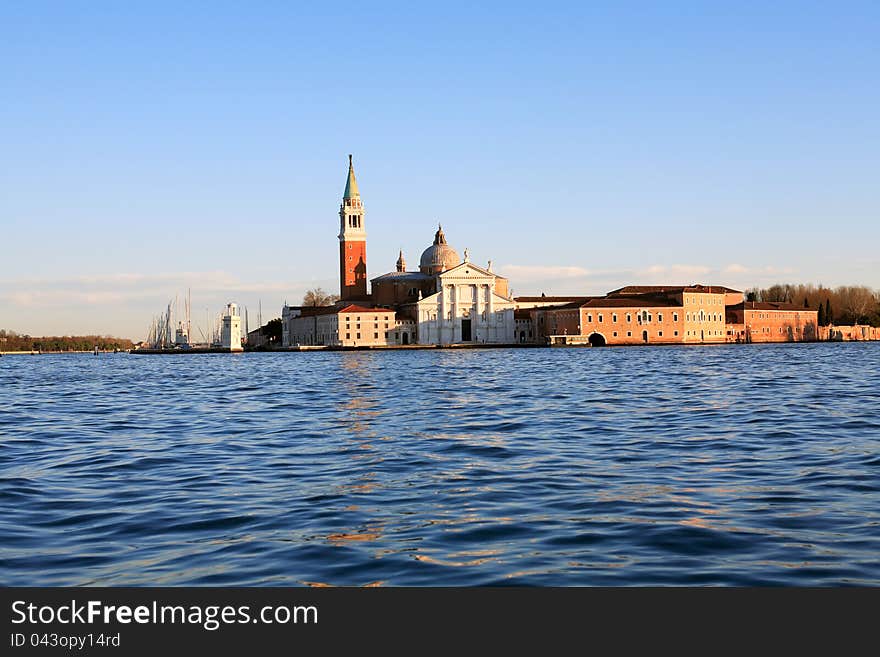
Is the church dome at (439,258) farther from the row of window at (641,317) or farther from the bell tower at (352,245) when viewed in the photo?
the row of window at (641,317)

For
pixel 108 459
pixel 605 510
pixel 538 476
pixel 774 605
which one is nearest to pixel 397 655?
pixel 774 605

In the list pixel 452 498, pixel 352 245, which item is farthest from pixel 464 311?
pixel 452 498

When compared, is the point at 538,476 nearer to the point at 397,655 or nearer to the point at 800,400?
the point at 397,655

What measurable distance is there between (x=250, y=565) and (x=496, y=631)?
1861 millimetres

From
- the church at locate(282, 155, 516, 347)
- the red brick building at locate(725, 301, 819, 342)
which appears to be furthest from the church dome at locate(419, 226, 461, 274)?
the red brick building at locate(725, 301, 819, 342)

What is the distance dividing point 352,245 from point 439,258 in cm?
841

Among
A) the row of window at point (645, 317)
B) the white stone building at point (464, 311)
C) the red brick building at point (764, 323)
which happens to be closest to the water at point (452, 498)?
the row of window at point (645, 317)

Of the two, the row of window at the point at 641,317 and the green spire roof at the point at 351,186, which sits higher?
the green spire roof at the point at 351,186

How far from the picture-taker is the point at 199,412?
18172 mm

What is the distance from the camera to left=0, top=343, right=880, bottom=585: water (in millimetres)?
5559

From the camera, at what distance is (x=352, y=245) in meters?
102

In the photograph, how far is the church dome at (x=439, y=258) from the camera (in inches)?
3942

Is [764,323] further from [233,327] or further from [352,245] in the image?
[233,327]

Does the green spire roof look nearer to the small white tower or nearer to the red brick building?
the small white tower
